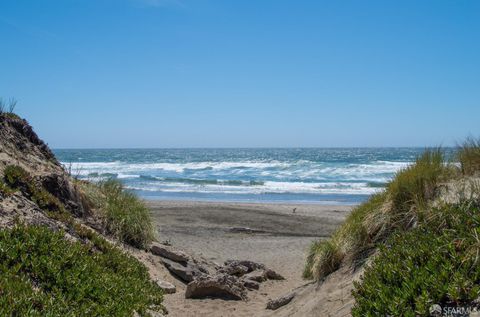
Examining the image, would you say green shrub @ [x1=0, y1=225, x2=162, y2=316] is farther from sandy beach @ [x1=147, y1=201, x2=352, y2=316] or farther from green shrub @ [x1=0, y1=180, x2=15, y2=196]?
green shrub @ [x1=0, y1=180, x2=15, y2=196]

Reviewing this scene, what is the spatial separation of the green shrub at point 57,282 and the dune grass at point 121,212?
306 cm

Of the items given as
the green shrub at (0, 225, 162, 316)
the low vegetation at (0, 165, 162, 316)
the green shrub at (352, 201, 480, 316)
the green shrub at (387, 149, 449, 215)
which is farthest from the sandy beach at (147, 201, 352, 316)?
the green shrub at (352, 201, 480, 316)

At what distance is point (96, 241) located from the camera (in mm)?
8039

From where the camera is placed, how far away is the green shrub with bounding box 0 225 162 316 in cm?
464

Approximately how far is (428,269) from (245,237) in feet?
40.3

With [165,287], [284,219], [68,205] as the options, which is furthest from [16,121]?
[284,219]

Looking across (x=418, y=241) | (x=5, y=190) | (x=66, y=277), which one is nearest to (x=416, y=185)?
(x=418, y=241)

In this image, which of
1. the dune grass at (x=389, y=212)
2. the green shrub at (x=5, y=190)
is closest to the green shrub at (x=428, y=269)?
the dune grass at (x=389, y=212)

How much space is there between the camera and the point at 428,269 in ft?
13.9

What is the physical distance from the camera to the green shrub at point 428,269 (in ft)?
12.5

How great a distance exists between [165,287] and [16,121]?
228 inches

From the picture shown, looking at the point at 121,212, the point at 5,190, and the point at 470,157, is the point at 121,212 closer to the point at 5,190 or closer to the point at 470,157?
the point at 5,190

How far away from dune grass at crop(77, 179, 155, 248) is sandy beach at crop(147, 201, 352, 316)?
149 centimetres

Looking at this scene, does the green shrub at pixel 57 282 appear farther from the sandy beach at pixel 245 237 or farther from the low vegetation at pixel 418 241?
the low vegetation at pixel 418 241
